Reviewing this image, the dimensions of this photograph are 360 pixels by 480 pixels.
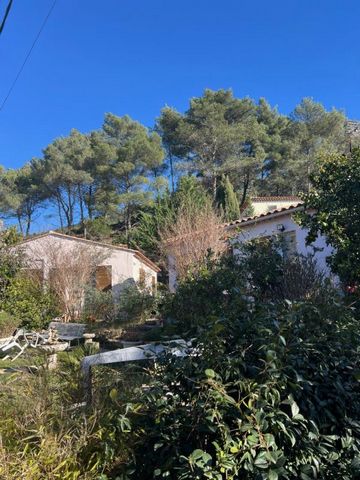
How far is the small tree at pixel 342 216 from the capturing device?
7189 millimetres

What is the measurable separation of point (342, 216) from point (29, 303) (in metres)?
13.9

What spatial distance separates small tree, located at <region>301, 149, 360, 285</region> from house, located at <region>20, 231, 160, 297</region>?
11413 mm

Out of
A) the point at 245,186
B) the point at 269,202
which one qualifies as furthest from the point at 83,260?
the point at 245,186

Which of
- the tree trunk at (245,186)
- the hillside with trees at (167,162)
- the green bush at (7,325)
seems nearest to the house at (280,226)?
the green bush at (7,325)

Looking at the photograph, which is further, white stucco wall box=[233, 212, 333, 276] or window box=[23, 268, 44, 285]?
window box=[23, 268, 44, 285]

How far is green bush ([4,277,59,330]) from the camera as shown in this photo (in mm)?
17344

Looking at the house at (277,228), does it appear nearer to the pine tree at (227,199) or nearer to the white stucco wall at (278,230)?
the white stucco wall at (278,230)

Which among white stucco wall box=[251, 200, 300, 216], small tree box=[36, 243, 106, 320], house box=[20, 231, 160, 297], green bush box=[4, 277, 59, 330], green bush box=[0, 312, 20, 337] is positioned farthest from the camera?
white stucco wall box=[251, 200, 300, 216]

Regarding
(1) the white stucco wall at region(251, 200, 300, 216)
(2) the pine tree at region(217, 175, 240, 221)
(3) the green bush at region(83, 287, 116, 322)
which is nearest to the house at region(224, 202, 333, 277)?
(3) the green bush at region(83, 287, 116, 322)

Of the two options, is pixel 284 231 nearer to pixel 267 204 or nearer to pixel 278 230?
pixel 278 230

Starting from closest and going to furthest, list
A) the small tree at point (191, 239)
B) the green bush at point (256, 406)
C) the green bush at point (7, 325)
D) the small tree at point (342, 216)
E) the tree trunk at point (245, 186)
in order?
the green bush at point (256, 406) → the small tree at point (342, 216) → the green bush at point (7, 325) → the small tree at point (191, 239) → the tree trunk at point (245, 186)

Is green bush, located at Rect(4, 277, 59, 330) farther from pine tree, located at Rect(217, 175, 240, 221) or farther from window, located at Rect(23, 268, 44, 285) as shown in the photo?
pine tree, located at Rect(217, 175, 240, 221)

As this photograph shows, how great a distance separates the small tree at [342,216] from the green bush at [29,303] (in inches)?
499

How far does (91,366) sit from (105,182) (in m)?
34.7
